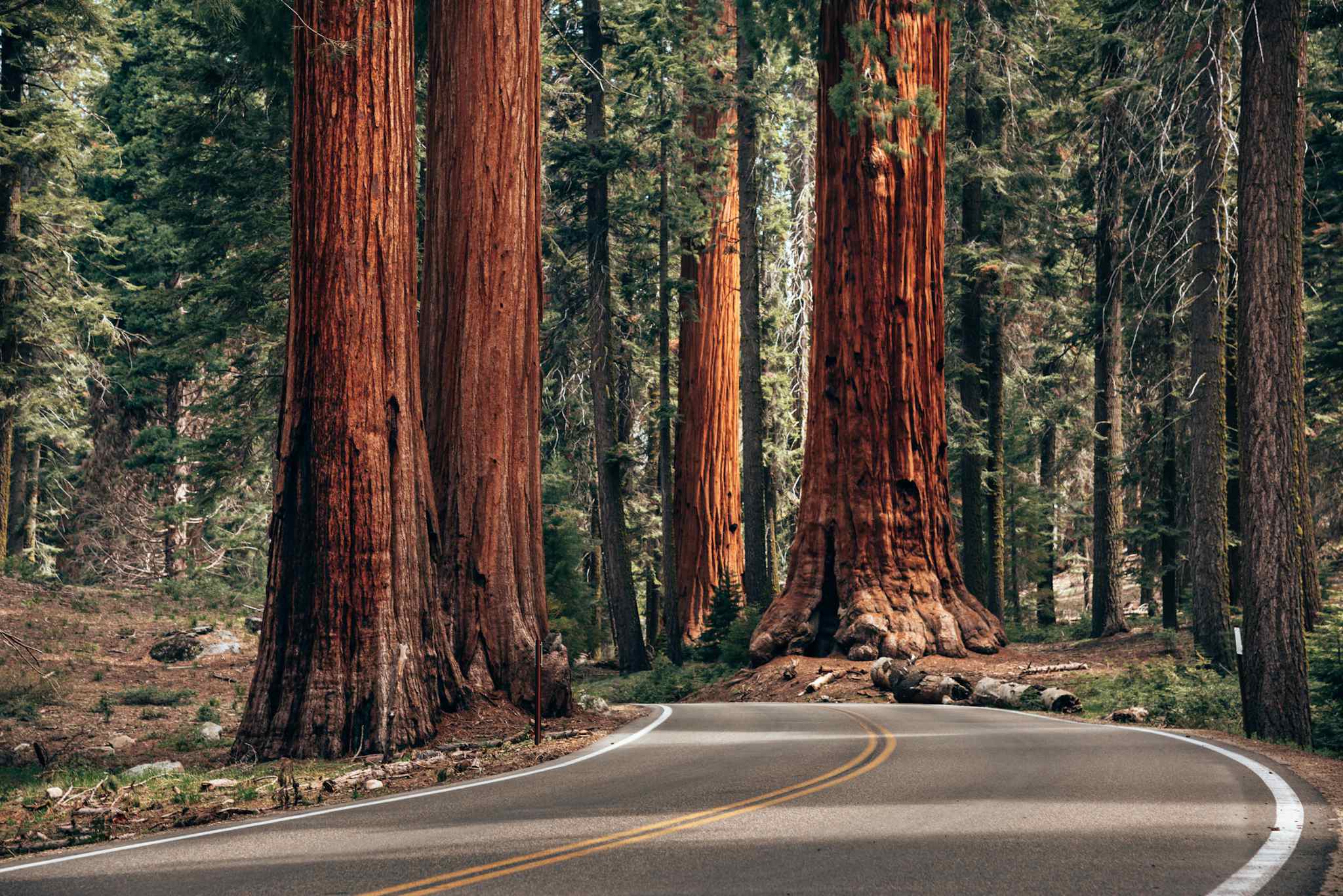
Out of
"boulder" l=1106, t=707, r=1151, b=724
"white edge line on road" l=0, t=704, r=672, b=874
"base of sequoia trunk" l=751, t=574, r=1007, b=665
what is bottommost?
"boulder" l=1106, t=707, r=1151, b=724

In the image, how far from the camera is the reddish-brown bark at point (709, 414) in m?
30.5

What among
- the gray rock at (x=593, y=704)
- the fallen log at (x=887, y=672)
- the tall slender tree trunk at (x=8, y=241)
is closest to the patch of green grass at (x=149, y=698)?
the gray rock at (x=593, y=704)

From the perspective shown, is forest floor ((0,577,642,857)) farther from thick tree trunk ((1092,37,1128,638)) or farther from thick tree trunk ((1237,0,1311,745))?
thick tree trunk ((1092,37,1128,638))

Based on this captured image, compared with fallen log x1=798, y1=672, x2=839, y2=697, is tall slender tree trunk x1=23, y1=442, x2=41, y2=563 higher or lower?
higher

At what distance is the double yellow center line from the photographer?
21.0 feet

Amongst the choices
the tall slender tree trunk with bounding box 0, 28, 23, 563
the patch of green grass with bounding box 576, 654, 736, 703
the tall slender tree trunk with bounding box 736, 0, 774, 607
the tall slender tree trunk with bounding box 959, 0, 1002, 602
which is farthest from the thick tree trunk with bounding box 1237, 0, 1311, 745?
the tall slender tree trunk with bounding box 0, 28, 23, 563

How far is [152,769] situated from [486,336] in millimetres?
6234

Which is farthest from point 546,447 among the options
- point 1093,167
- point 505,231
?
point 505,231

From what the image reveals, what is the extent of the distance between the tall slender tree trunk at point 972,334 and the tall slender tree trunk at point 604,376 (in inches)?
332

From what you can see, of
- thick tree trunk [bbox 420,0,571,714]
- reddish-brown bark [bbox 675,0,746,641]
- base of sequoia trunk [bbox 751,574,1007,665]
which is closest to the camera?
thick tree trunk [bbox 420,0,571,714]

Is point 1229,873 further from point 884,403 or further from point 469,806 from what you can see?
point 884,403

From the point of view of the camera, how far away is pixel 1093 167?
92.5 feet

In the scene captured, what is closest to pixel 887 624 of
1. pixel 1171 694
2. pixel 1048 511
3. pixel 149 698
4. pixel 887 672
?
pixel 887 672

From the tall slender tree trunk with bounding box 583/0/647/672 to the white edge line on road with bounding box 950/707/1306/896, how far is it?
18255mm
